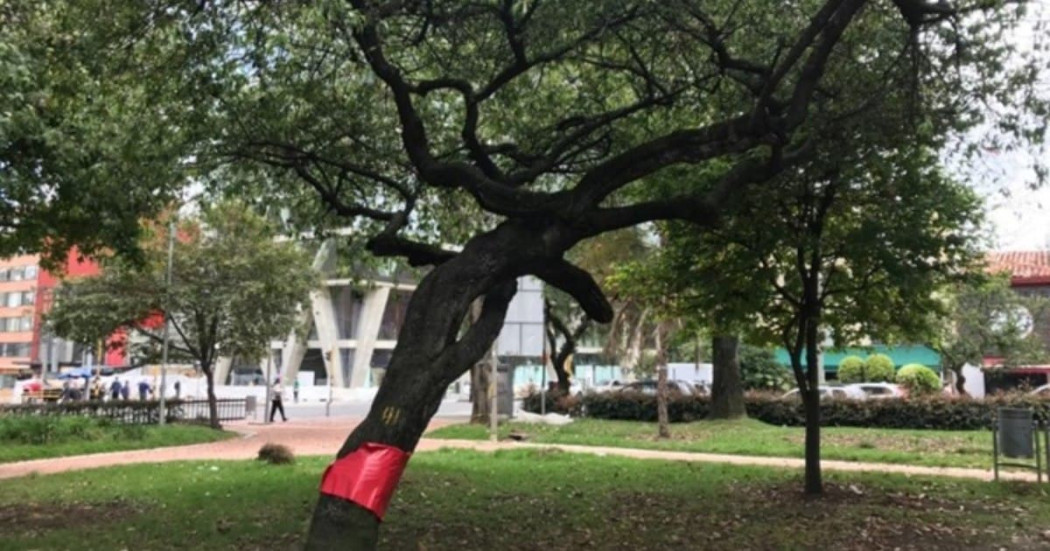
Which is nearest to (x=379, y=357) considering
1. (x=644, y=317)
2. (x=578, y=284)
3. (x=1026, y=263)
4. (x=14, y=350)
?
(x=1026, y=263)

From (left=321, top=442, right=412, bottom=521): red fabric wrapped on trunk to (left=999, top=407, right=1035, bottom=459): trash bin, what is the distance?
30.2 feet

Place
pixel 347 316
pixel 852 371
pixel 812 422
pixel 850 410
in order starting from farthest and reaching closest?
1. pixel 347 316
2. pixel 852 371
3. pixel 850 410
4. pixel 812 422

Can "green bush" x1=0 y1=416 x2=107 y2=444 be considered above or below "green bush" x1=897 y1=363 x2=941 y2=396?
A: below

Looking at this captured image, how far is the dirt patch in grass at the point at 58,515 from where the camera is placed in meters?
8.79

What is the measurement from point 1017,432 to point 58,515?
39.7 feet

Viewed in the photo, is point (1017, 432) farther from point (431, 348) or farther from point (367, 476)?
point (367, 476)

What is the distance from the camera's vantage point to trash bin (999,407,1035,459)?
1164 centimetres

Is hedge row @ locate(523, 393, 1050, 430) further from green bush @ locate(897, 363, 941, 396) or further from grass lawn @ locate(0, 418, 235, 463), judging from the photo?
green bush @ locate(897, 363, 941, 396)

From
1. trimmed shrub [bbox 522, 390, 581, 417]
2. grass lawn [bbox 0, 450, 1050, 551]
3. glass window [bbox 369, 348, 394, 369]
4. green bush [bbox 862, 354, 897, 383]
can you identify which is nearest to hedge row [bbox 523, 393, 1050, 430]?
trimmed shrub [bbox 522, 390, 581, 417]

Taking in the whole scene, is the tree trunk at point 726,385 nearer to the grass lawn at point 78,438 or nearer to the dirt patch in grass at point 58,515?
the grass lawn at point 78,438

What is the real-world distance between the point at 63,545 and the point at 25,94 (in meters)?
5.03

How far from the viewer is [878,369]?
140 ft

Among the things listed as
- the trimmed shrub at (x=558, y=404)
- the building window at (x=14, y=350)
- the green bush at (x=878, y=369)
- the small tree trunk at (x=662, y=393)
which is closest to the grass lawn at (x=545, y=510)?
the small tree trunk at (x=662, y=393)

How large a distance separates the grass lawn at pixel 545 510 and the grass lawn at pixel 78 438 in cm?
443
